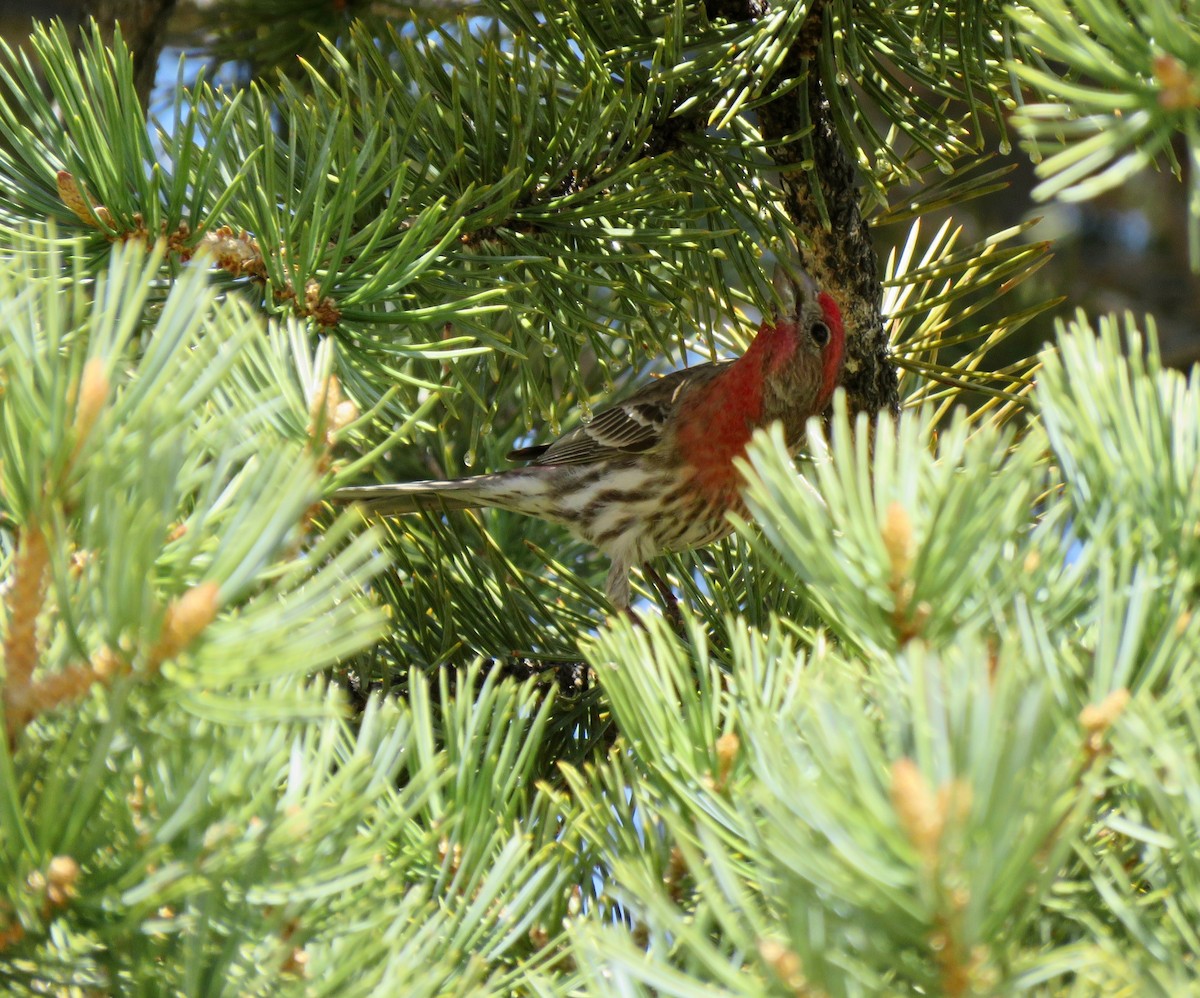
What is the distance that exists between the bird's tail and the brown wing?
28 centimetres

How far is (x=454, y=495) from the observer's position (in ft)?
9.66

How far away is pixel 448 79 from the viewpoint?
6.47 ft

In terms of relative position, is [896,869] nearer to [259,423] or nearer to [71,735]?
[71,735]

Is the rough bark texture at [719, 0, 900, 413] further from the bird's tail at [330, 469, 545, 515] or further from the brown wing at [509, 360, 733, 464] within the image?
the brown wing at [509, 360, 733, 464]

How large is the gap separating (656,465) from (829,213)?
129cm

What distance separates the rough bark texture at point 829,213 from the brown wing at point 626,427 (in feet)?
3.32

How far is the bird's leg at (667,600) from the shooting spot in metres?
2.79

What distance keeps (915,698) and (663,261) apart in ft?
4.59

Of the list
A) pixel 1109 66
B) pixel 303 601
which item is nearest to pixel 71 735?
pixel 303 601

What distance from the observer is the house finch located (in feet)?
9.58

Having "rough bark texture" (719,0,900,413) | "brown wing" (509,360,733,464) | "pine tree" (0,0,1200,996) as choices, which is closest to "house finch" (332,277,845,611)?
"brown wing" (509,360,733,464)

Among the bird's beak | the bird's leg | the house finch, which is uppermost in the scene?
the bird's beak

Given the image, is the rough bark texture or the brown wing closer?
the rough bark texture

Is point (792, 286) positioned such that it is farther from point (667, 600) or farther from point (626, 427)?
point (626, 427)
